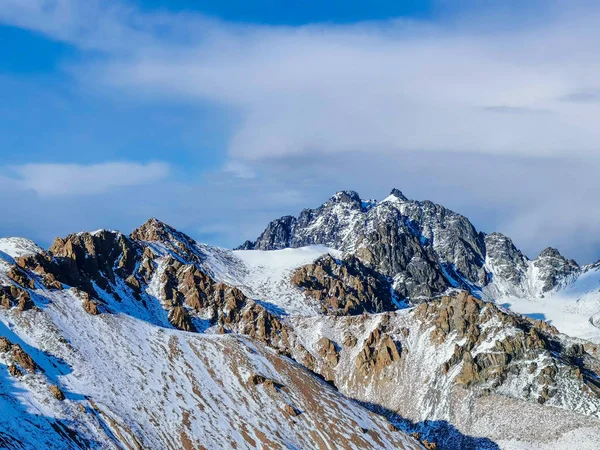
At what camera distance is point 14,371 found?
5290 inches

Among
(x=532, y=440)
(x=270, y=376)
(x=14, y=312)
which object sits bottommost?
(x=14, y=312)

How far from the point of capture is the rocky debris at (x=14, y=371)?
440 ft

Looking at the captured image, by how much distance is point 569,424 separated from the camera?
196 metres

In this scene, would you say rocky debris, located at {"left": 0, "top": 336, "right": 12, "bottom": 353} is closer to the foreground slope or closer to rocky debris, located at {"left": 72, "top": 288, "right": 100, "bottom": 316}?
the foreground slope

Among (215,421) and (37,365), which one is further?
(215,421)

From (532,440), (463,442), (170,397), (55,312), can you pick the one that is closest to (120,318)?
(55,312)

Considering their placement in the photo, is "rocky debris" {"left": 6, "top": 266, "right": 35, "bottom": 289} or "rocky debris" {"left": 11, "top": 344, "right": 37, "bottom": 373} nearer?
"rocky debris" {"left": 11, "top": 344, "right": 37, "bottom": 373}

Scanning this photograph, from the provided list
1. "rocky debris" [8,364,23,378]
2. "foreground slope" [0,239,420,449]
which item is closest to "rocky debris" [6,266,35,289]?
"foreground slope" [0,239,420,449]

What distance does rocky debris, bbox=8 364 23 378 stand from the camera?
134 metres

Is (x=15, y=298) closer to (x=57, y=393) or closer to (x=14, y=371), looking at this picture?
(x=14, y=371)

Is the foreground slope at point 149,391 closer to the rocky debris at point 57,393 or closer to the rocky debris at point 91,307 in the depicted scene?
the rocky debris at point 57,393

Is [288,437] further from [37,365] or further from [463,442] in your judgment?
[463,442]

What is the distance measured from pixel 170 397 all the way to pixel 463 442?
85210 millimetres

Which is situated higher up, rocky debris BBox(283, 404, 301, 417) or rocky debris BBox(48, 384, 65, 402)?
rocky debris BBox(283, 404, 301, 417)
